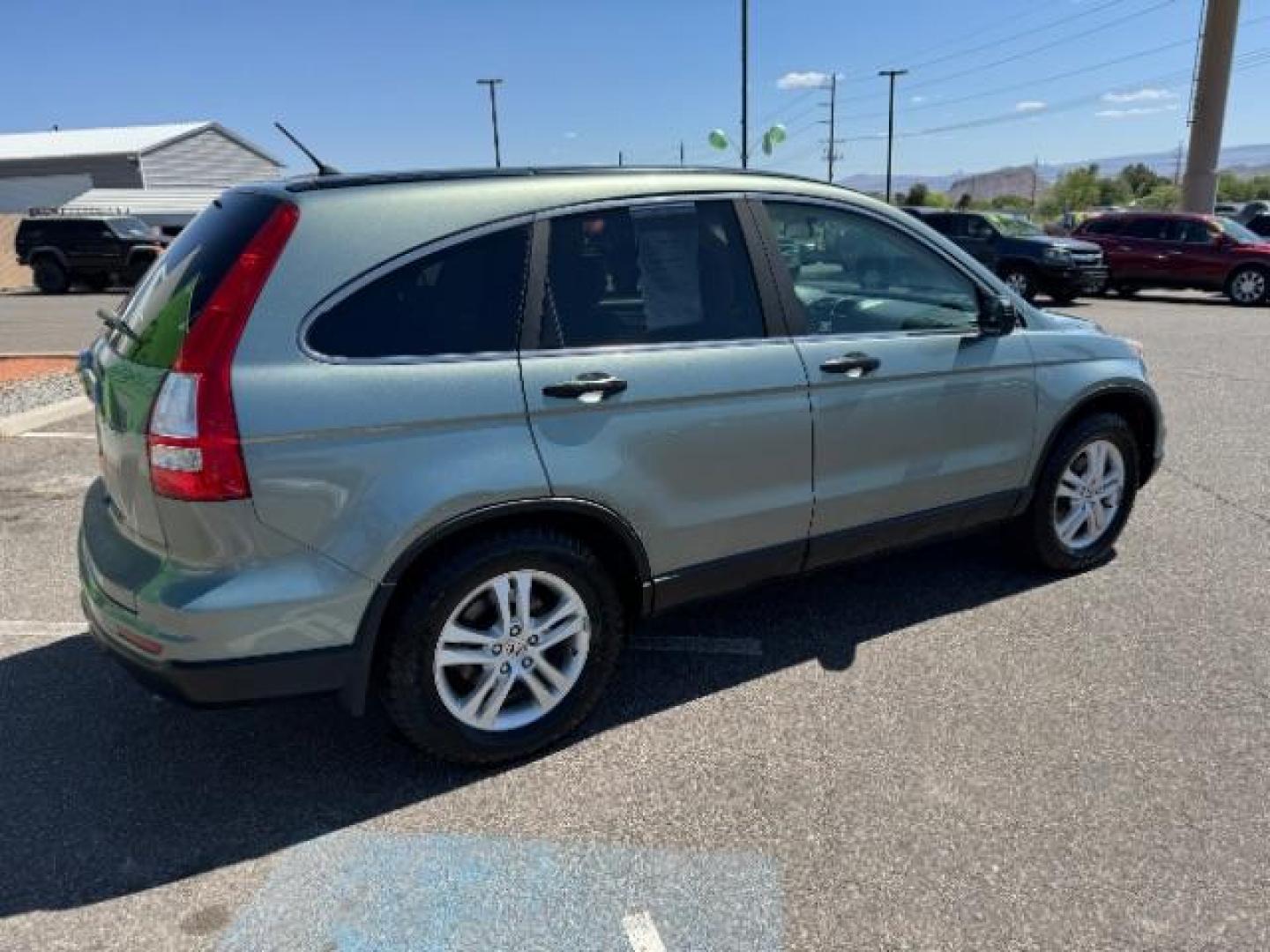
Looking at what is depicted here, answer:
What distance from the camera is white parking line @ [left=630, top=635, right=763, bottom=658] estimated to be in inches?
147

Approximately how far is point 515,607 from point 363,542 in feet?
1.76

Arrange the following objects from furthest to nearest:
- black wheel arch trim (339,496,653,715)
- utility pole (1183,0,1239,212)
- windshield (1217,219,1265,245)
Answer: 1. utility pole (1183,0,1239,212)
2. windshield (1217,219,1265,245)
3. black wheel arch trim (339,496,653,715)

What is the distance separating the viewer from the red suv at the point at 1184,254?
17.7 metres

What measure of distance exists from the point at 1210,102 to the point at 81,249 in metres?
32.2

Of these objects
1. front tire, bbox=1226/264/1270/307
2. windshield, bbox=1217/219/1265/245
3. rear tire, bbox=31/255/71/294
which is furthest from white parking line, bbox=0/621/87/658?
rear tire, bbox=31/255/71/294

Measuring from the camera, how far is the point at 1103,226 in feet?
63.3

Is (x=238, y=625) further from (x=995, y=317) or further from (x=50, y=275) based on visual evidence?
(x=50, y=275)

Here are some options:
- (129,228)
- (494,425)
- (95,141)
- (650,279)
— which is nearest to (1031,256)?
(650,279)

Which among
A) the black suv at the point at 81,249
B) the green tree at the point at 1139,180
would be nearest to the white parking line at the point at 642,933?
the black suv at the point at 81,249

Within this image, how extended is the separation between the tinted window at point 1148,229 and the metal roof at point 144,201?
34.5m

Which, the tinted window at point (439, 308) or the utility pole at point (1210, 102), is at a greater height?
the utility pole at point (1210, 102)

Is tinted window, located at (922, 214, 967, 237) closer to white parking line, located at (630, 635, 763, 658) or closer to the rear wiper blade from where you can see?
white parking line, located at (630, 635, 763, 658)

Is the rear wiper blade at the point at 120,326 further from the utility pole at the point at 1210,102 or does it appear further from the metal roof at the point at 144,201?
the metal roof at the point at 144,201

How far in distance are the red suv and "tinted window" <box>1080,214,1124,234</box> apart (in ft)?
0.06
